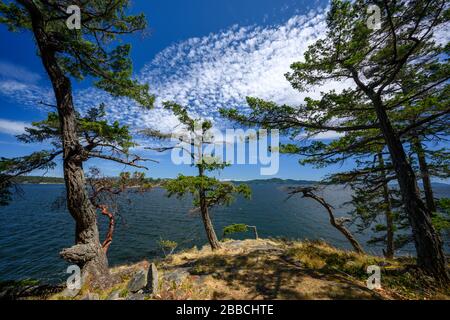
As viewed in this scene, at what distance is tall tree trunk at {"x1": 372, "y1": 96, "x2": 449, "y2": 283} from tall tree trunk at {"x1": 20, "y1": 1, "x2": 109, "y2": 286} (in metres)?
9.64

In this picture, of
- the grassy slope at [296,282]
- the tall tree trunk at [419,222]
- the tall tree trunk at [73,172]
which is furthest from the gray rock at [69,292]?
the tall tree trunk at [419,222]

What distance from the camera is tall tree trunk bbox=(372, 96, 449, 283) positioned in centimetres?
488

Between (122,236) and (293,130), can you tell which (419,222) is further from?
(122,236)

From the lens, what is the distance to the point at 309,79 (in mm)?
6590

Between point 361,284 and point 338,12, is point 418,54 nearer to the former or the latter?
point 338,12

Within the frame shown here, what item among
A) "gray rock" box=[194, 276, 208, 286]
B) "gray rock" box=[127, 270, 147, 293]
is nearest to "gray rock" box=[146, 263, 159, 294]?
"gray rock" box=[127, 270, 147, 293]

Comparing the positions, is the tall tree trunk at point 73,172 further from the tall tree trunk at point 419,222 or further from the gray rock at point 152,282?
the tall tree trunk at point 419,222

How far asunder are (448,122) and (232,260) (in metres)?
9.33

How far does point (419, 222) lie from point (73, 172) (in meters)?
10.3

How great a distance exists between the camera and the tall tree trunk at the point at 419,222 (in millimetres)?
4875

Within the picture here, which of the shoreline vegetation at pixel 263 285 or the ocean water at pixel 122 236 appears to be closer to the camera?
the shoreline vegetation at pixel 263 285

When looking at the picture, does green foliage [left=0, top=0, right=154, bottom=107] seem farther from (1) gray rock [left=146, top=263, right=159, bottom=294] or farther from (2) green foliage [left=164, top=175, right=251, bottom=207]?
(1) gray rock [left=146, top=263, right=159, bottom=294]

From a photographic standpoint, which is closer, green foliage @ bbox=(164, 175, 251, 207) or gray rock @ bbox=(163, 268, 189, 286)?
gray rock @ bbox=(163, 268, 189, 286)

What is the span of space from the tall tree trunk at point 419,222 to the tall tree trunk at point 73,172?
9.64m
